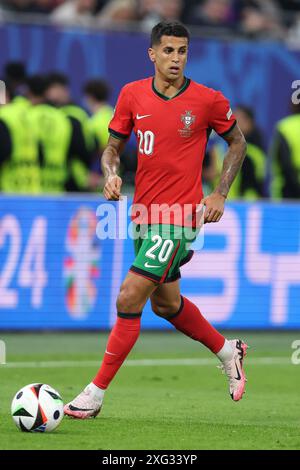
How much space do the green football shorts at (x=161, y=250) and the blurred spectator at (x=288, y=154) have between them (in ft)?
22.9

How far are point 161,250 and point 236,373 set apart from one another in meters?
1.16

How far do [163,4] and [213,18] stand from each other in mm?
868

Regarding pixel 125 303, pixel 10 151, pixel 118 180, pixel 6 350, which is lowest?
pixel 6 350

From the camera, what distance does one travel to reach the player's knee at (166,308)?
29.0 feet

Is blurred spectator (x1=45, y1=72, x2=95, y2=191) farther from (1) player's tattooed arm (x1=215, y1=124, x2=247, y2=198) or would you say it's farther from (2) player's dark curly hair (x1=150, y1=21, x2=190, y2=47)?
(2) player's dark curly hair (x1=150, y1=21, x2=190, y2=47)

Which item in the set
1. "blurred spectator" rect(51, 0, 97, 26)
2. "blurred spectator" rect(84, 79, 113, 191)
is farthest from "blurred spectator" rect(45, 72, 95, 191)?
"blurred spectator" rect(51, 0, 97, 26)

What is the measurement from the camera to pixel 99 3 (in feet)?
62.7

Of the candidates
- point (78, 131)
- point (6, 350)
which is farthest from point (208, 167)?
point (6, 350)

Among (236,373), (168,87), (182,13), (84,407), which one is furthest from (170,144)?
(182,13)

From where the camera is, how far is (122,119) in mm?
8734

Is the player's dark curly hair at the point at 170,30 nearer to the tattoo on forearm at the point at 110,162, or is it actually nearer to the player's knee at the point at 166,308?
the tattoo on forearm at the point at 110,162

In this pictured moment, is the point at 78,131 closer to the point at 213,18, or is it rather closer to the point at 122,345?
the point at 213,18

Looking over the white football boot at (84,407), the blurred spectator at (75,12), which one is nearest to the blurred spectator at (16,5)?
the blurred spectator at (75,12)

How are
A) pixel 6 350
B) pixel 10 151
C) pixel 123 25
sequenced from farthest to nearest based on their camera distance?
pixel 123 25
pixel 10 151
pixel 6 350
